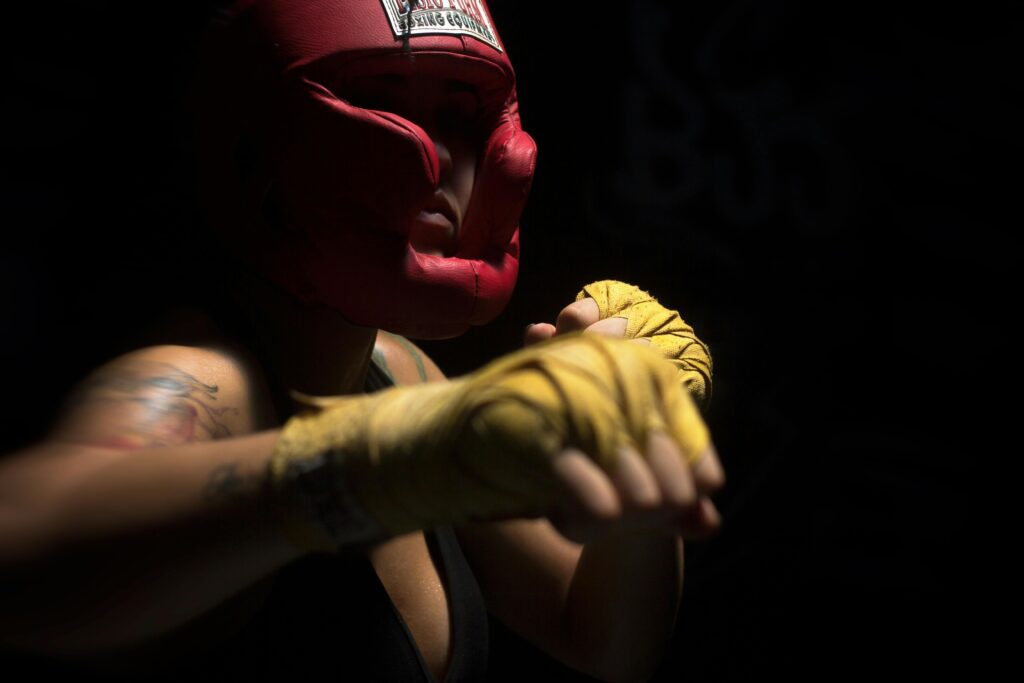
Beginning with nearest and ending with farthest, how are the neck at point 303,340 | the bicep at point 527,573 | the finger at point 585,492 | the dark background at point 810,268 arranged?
the finger at point 585,492, the neck at point 303,340, the bicep at point 527,573, the dark background at point 810,268

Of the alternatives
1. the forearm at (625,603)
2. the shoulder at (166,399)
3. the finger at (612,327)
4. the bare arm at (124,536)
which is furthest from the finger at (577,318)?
the bare arm at (124,536)

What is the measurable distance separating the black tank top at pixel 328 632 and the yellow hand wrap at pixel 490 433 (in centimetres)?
30

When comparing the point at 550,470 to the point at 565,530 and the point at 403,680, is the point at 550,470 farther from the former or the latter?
the point at 403,680

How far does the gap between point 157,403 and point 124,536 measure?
14 cm

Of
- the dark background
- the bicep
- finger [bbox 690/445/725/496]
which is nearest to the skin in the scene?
finger [bbox 690/445/725/496]

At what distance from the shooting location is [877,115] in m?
1.52

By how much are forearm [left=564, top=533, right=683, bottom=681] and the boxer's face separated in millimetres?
360

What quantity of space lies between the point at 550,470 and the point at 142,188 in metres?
Answer: 0.56

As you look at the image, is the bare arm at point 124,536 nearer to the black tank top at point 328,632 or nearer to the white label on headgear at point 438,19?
the black tank top at point 328,632

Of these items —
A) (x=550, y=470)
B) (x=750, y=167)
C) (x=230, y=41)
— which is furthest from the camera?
(x=750, y=167)

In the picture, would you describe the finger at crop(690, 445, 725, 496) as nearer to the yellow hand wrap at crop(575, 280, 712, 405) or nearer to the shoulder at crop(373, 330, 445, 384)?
the yellow hand wrap at crop(575, 280, 712, 405)

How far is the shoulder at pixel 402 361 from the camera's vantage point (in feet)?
4.05

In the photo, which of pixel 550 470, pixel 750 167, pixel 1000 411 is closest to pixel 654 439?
pixel 550 470

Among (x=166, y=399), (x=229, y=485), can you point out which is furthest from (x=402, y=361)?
(x=229, y=485)
